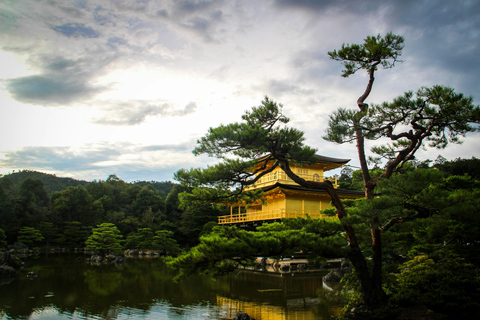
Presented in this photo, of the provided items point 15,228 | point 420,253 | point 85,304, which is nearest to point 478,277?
point 420,253

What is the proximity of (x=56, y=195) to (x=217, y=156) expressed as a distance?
37.3m

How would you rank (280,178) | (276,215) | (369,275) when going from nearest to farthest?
(369,275) < (276,215) < (280,178)

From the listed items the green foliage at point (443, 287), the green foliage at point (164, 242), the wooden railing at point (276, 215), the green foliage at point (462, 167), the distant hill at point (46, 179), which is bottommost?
the green foliage at point (164, 242)

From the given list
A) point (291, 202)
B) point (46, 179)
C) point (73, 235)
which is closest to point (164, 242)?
point (73, 235)

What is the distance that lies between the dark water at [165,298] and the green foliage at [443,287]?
177 centimetres

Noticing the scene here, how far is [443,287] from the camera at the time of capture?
5.45 m

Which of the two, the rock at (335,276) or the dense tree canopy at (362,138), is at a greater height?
the dense tree canopy at (362,138)

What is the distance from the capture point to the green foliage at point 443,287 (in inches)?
196

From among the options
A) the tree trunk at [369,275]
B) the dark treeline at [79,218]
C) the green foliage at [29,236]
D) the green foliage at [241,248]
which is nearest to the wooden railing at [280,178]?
the dark treeline at [79,218]

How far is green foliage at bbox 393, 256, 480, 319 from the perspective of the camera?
16.3ft

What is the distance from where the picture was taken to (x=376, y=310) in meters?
5.32

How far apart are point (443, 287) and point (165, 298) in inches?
261

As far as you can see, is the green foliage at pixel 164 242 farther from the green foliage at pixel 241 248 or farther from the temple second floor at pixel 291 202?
the green foliage at pixel 241 248

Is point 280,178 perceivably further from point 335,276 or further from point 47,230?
point 47,230
